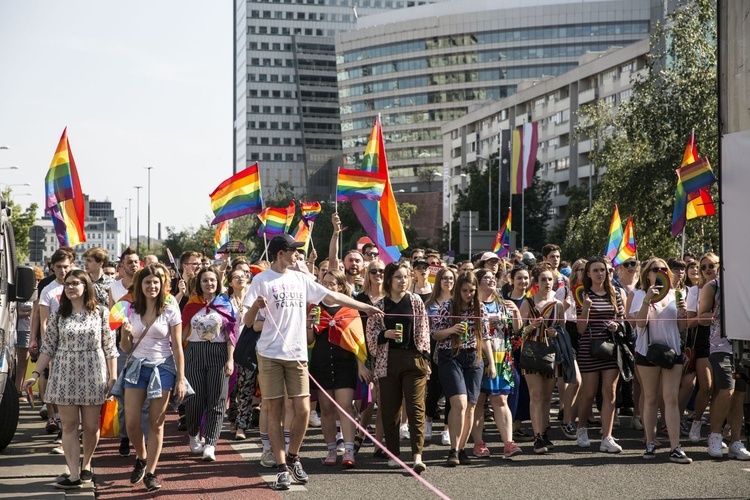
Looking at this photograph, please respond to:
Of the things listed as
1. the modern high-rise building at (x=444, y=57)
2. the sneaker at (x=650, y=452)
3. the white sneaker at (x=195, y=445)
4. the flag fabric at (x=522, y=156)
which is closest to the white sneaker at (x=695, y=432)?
the sneaker at (x=650, y=452)

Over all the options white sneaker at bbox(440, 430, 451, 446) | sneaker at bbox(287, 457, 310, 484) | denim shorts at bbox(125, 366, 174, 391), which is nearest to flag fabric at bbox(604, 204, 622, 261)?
white sneaker at bbox(440, 430, 451, 446)

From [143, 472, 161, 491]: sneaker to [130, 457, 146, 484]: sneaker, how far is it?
0.14m

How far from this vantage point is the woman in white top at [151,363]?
8641 mm

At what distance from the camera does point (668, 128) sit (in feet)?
103

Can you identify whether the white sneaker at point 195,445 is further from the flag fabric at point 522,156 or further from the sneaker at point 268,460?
the flag fabric at point 522,156

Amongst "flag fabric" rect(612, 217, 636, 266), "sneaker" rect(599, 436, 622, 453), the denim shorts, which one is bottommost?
"sneaker" rect(599, 436, 622, 453)

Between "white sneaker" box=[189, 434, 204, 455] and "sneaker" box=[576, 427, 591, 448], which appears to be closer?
"white sneaker" box=[189, 434, 204, 455]

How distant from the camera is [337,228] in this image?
42.2 ft

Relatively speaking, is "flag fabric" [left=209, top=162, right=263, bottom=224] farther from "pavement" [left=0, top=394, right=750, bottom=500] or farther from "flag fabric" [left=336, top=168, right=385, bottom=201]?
"pavement" [left=0, top=394, right=750, bottom=500]

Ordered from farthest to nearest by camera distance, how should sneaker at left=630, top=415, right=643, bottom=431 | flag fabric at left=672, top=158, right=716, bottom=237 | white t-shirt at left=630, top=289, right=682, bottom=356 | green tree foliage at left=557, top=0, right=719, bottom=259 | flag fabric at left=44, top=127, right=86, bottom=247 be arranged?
green tree foliage at left=557, top=0, right=719, bottom=259 < flag fabric at left=672, top=158, right=716, bottom=237 < flag fabric at left=44, top=127, right=86, bottom=247 < sneaker at left=630, top=415, right=643, bottom=431 < white t-shirt at left=630, top=289, right=682, bottom=356

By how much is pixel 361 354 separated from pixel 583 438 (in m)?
2.61

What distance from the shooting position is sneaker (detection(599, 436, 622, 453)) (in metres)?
10.5

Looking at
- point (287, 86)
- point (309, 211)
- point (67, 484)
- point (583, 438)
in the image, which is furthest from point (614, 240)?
point (287, 86)

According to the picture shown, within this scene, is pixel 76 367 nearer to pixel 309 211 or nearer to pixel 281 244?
pixel 281 244
